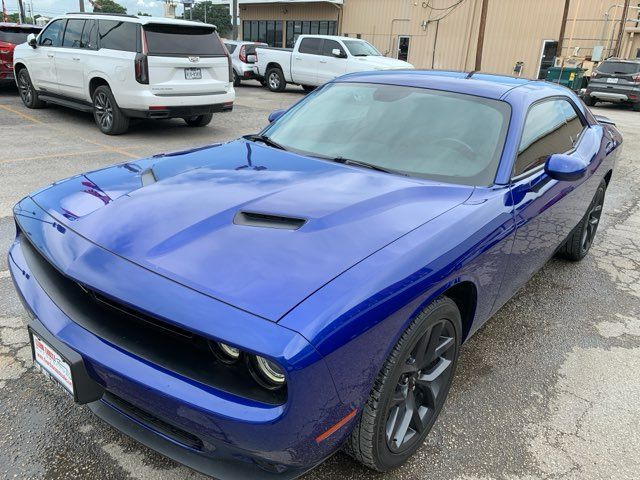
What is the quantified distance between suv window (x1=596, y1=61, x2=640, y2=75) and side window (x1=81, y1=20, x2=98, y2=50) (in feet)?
55.2

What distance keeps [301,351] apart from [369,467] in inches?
31.9

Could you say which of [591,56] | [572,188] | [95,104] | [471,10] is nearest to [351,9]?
[471,10]

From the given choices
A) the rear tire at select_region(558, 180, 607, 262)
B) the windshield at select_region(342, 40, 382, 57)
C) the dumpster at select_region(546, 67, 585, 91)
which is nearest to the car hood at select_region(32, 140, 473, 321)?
the rear tire at select_region(558, 180, 607, 262)

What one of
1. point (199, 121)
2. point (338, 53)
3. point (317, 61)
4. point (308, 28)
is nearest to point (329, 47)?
point (317, 61)

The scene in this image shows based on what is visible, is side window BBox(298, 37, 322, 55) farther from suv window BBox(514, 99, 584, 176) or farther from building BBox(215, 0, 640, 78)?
suv window BBox(514, 99, 584, 176)

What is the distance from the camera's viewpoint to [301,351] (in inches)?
57.5

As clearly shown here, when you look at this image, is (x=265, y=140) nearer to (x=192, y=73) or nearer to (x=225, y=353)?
(x=225, y=353)

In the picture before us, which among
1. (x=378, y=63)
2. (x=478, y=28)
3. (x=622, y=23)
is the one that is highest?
(x=622, y=23)

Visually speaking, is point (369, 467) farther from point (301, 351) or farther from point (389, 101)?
point (389, 101)

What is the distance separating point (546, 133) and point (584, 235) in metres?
1.51

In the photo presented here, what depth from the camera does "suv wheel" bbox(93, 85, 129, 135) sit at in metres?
8.05

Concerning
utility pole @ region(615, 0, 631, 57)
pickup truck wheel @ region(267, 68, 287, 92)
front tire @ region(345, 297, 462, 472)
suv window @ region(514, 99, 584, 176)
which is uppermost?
utility pole @ region(615, 0, 631, 57)

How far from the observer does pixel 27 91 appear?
10.2 meters

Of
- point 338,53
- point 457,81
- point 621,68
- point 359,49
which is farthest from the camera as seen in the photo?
point 621,68
